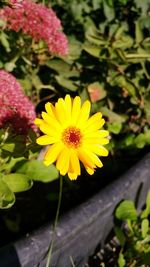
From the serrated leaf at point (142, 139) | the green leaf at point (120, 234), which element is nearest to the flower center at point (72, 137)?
the green leaf at point (120, 234)

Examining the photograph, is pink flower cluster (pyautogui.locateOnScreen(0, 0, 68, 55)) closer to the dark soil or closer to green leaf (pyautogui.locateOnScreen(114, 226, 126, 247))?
the dark soil

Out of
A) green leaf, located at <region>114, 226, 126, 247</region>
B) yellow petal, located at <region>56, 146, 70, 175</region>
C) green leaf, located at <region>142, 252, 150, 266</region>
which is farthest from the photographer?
green leaf, located at <region>114, 226, 126, 247</region>

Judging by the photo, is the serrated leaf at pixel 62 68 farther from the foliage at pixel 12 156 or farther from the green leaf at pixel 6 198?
the green leaf at pixel 6 198

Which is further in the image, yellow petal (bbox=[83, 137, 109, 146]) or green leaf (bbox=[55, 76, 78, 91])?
green leaf (bbox=[55, 76, 78, 91])

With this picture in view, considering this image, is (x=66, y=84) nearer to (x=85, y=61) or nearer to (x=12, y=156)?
(x=85, y=61)

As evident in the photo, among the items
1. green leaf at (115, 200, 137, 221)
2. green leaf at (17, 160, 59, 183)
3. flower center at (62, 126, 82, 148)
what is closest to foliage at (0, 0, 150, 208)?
green leaf at (17, 160, 59, 183)

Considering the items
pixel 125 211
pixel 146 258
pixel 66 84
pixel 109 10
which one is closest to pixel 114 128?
pixel 66 84
